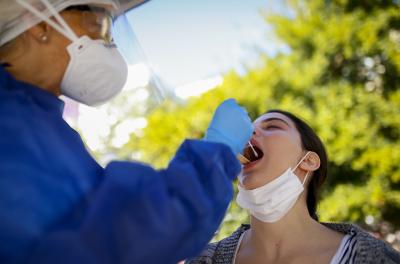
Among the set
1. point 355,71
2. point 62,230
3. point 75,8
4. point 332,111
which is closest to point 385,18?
point 355,71

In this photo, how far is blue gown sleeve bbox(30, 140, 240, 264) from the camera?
963 mm

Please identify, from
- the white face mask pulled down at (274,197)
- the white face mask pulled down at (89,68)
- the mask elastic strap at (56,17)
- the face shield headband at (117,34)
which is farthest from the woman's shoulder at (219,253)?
the mask elastic strap at (56,17)

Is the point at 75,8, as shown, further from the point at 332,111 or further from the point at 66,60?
the point at 332,111

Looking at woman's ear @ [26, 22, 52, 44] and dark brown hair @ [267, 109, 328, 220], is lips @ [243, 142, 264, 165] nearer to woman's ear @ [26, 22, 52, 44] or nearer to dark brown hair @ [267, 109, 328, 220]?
dark brown hair @ [267, 109, 328, 220]

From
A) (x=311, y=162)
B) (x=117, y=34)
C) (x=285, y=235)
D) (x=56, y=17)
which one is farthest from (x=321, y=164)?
(x=56, y=17)

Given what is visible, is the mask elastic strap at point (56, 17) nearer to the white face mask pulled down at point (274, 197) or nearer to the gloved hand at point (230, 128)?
the gloved hand at point (230, 128)

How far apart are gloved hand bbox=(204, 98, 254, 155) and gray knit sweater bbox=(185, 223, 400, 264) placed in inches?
35.4

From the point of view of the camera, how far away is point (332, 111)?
6070 mm

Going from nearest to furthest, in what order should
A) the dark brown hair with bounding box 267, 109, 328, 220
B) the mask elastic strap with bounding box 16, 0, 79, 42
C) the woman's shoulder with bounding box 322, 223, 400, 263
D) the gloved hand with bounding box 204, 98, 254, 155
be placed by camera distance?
the mask elastic strap with bounding box 16, 0, 79, 42
the gloved hand with bounding box 204, 98, 254, 155
the woman's shoulder with bounding box 322, 223, 400, 263
the dark brown hair with bounding box 267, 109, 328, 220

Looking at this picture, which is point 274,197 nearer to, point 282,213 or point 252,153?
point 282,213

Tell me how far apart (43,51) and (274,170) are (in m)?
1.40

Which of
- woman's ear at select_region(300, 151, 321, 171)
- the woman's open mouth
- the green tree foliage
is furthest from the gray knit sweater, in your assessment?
the green tree foliage

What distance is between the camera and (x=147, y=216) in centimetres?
98

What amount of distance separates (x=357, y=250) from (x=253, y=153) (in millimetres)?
734
